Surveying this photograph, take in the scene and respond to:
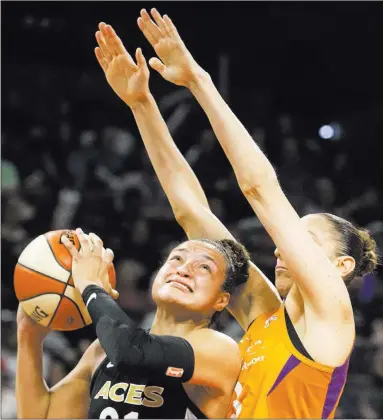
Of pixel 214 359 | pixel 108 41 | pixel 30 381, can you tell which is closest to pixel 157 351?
pixel 214 359

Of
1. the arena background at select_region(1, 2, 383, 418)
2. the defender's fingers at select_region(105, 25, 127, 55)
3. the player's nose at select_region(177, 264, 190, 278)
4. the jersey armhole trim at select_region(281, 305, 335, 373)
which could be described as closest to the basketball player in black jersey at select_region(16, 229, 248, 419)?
the player's nose at select_region(177, 264, 190, 278)

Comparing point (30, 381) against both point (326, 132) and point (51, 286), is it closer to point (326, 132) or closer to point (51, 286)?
point (51, 286)

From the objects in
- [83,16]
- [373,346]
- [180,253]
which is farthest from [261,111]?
[180,253]

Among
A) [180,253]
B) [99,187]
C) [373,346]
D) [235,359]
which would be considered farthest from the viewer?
[99,187]

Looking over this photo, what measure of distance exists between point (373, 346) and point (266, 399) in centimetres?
407

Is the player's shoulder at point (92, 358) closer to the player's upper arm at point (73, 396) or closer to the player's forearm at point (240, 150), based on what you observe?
the player's upper arm at point (73, 396)

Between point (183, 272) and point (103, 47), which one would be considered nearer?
point (183, 272)

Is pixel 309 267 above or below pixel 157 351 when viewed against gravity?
above

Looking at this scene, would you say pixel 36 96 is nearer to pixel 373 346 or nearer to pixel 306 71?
pixel 306 71

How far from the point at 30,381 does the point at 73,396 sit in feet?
0.67

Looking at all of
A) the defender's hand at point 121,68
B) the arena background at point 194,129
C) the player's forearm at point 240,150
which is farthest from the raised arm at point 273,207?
the arena background at point 194,129

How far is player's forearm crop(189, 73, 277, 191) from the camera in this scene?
300 centimetres

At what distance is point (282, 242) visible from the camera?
287cm

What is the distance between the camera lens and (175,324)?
320cm
